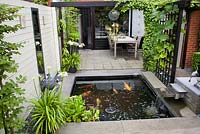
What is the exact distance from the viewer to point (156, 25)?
5219 mm

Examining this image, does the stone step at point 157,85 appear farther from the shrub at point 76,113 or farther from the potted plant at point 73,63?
the potted plant at point 73,63

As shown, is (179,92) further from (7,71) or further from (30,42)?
(7,71)

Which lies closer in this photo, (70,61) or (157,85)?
(157,85)

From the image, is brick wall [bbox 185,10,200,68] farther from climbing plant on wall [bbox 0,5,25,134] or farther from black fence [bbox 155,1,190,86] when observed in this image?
climbing plant on wall [bbox 0,5,25,134]

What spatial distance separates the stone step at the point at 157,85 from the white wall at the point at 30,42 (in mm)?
2986

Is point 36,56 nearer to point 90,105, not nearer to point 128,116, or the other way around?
point 90,105

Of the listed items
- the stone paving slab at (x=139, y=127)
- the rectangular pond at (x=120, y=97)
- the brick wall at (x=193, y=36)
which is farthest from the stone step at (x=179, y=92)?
the brick wall at (x=193, y=36)

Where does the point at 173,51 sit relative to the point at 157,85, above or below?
above

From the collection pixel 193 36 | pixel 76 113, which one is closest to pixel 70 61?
pixel 76 113

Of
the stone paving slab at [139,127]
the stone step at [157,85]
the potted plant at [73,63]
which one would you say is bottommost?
the stone paving slab at [139,127]

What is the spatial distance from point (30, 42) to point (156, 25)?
3257mm

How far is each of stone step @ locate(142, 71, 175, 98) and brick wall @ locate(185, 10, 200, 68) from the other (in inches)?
67.5

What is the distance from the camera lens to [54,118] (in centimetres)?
300

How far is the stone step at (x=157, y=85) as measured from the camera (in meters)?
4.60
